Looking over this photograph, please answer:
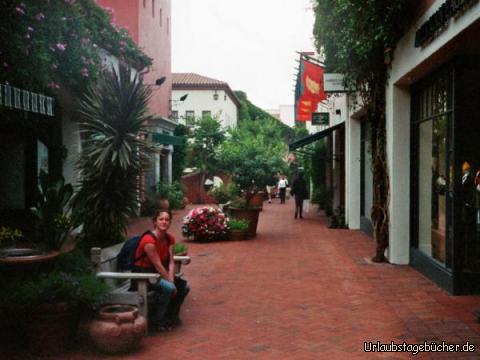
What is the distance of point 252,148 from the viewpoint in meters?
15.8

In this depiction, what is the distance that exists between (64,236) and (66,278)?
110cm

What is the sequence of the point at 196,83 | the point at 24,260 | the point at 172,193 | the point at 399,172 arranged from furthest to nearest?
the point at 196,83 → the point at 172,193 → the point at 399,172 → the point at 24,260

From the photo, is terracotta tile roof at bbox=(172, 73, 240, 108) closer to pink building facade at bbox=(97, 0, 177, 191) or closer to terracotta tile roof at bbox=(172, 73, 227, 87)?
terracotta tile roof at bbox=(172, 73, 227, 87)

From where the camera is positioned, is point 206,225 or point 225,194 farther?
point 225,194

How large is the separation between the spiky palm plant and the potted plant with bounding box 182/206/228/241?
6244 mm

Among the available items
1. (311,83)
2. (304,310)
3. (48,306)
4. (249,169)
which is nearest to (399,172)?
(304,310)

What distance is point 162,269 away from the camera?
6277mm

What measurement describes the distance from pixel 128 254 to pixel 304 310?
7.19ft

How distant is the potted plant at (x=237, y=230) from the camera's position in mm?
14445

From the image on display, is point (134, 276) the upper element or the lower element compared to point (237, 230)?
upper

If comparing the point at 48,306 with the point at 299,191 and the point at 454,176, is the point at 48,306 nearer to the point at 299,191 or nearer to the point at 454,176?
the point at 454,176

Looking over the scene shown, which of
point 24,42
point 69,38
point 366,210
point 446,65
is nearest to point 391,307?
point 446,65

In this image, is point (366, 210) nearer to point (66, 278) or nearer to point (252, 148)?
point (252, 148)

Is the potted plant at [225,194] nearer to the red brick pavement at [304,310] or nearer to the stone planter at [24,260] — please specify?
the red brick pavement at [304,310]
